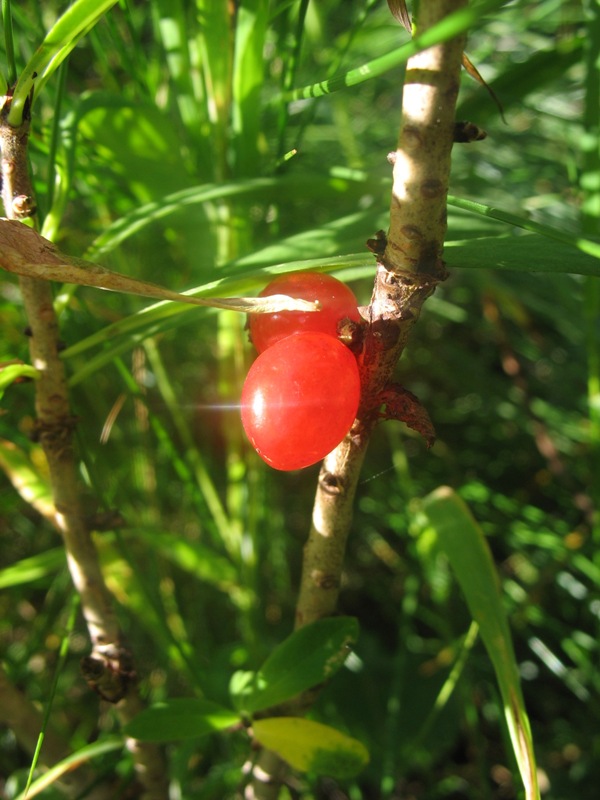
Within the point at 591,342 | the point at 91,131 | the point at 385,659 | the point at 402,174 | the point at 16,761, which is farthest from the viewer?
the point at 385,659

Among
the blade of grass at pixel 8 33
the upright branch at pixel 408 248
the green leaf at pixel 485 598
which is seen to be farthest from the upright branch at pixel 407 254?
the blade of grass at pixel 8 33

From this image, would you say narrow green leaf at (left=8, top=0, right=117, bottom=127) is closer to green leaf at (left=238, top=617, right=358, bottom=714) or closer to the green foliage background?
the green foliage background

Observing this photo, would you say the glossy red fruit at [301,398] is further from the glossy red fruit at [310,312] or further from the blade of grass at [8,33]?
the blade of grass at [8,33]

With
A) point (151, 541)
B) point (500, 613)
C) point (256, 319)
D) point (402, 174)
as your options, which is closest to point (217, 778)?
point (151, 541)

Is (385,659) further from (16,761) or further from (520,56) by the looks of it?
(520,56)

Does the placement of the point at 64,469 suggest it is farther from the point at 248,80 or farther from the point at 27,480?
the point at 248,80
